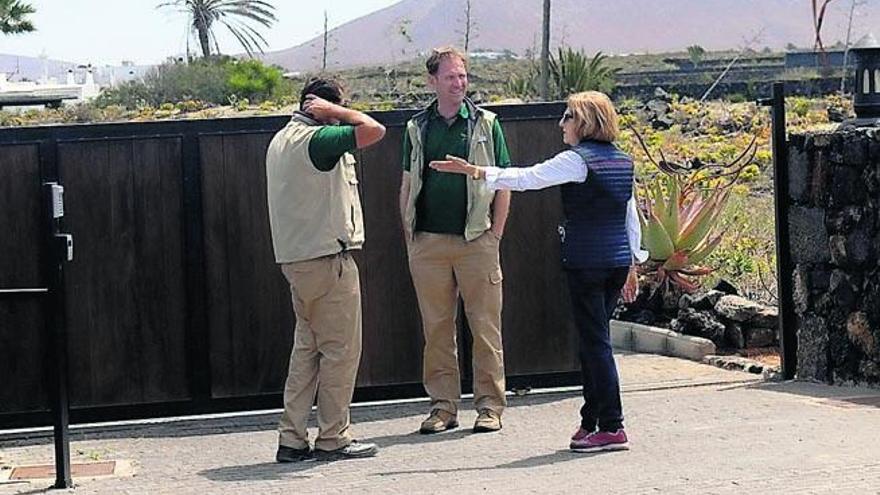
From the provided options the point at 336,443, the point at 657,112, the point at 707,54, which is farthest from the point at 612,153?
the point at 707,54

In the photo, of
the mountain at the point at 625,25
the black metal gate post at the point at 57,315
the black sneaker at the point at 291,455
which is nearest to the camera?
the black metal gate post at the point at 57,315

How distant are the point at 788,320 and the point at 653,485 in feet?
13.0

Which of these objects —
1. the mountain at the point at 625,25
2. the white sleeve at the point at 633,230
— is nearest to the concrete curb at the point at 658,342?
the white sleeve at the point at 633,230

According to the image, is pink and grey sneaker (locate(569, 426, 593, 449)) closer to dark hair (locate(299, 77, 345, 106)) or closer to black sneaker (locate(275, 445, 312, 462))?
black sneaker (locate(275, 445, 312, 462))

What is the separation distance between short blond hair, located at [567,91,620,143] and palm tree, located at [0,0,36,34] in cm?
1434

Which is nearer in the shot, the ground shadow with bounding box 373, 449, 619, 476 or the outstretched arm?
the ground shadow with bounding box 373, 449, 619, 476

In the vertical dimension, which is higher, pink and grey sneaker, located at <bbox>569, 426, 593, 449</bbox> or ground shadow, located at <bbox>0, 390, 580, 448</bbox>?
pink and grey sneaker, located at <bbox>569, 426, 593, 449</bbox>

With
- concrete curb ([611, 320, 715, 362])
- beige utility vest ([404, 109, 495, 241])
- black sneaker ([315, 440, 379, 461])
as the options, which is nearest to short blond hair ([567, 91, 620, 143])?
beige utility vest ([404, 109, 495, 241])

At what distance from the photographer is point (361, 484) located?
8219 mm

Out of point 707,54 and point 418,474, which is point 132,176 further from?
point 707,54

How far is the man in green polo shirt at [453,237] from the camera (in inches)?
376

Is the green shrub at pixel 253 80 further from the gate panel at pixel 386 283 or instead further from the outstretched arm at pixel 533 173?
the outstretched arm at pixel 533 173

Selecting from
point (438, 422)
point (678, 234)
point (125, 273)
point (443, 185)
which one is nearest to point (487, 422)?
point (438, 422)

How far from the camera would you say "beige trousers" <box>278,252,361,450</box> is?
8.81 m
